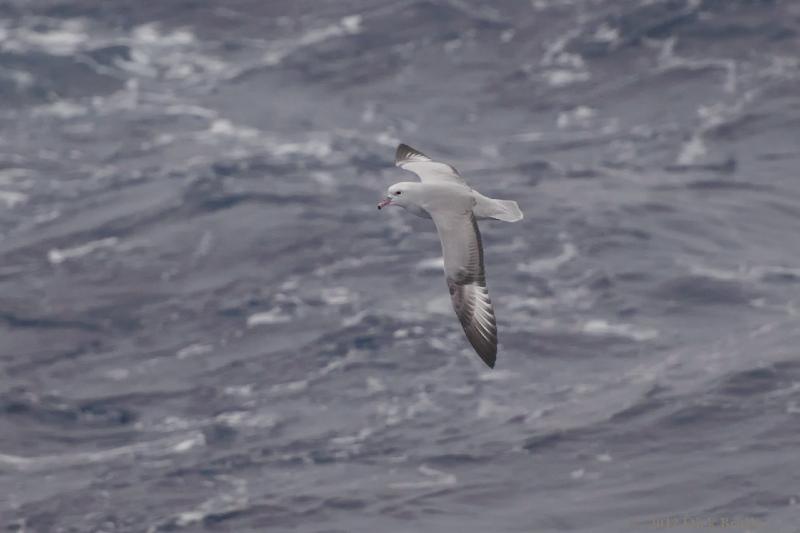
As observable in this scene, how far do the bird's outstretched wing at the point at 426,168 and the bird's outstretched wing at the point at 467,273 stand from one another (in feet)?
4.06

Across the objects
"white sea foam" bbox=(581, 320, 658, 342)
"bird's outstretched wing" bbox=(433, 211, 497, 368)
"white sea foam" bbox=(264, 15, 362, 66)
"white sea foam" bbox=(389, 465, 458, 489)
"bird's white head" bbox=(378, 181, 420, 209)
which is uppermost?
"white sea foam" bbox=(264, 15, 362, 66)

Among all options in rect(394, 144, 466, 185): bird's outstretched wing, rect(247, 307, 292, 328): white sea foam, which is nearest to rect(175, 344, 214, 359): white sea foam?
rect(247, 307, 292, 328): white sea foam

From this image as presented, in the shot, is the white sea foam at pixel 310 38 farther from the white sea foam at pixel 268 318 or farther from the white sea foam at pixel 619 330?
the white sea foam at pixel 619 330

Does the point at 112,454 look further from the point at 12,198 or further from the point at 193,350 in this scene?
the point at 12,198

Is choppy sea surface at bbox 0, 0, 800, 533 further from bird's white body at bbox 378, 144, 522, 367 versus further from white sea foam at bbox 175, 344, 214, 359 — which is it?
bird's white body at bbox 378, 144, 522, 367

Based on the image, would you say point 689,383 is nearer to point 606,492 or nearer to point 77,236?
point 606,492

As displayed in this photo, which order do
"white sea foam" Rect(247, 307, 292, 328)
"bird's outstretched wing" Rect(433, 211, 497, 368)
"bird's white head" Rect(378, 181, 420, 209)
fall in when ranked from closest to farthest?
"bird's outstretched wing" Rect(433, 211, 497, 368) < "bird's white head" Rect(378, 181, 420, 209) < "white sea foam" Rect(247, 307, 292, 328)

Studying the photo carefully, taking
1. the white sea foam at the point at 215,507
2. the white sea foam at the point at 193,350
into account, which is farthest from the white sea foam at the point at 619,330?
the white sea foam at the point at 215,507

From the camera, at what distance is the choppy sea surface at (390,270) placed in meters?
33.4

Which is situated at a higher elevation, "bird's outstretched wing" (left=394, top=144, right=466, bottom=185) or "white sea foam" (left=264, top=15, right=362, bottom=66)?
"white sea foam" (left=264, top=15, right=362, bottom=66)

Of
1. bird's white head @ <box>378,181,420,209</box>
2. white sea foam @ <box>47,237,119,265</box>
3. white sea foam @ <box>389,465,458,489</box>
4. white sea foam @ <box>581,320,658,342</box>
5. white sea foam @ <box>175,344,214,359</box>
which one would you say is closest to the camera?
bird's white head @ <box>378,181,420,209</box>

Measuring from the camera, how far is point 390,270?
40312 mm

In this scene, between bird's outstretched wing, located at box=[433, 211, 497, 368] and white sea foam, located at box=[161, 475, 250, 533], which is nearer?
bird's outstretched wing, located at box=[433, 211, 497, 368]

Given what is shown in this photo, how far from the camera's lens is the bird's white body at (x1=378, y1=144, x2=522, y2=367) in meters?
23.2
